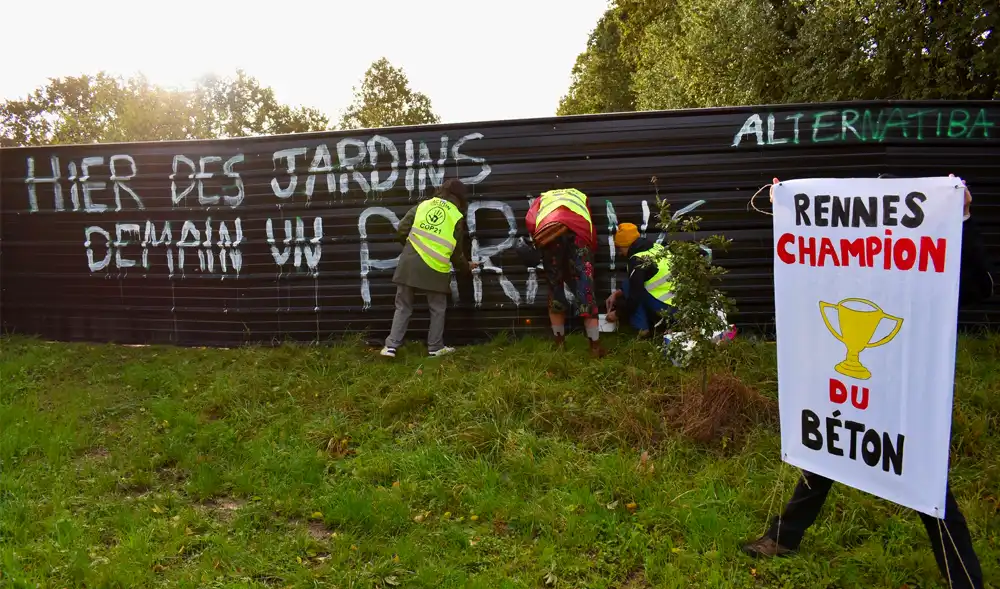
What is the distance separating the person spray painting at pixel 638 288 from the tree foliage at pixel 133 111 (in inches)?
1116

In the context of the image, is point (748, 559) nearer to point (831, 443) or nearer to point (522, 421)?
point (831, 443)

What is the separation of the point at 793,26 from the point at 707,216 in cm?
744

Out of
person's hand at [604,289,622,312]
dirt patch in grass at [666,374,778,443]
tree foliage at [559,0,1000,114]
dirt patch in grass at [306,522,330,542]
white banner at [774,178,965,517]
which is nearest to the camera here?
white banner at [774,178,965,517]

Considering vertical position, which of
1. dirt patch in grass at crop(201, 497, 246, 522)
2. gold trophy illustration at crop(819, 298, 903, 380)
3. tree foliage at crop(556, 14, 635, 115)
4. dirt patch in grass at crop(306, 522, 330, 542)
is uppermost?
tree foliage at crop(556, 14, 635, 115)

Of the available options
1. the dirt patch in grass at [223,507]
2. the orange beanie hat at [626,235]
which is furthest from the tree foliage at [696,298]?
the dirt patch in grass at [223,507]

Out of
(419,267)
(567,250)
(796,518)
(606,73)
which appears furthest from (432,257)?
(606,73)

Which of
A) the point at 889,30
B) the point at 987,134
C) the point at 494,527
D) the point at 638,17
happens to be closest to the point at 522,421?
the point at 494,527

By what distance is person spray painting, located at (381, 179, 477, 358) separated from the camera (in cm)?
646

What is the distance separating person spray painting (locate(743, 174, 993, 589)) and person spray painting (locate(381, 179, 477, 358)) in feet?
12.1

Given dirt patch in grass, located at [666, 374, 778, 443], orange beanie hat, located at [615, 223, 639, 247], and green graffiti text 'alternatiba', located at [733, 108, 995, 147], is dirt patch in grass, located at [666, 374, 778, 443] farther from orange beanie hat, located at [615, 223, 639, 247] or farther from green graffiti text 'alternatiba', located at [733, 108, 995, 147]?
green graffiti text 'alternatiba', located at [733, 108, 995, 147]

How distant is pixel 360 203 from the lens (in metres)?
7.24

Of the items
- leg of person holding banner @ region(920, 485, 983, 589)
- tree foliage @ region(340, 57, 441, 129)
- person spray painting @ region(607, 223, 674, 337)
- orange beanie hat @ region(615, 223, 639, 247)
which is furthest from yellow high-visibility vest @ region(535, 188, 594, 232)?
tree foliage @ region(340, 57, 441, 129)

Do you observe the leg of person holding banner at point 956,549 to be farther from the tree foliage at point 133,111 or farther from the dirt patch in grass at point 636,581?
the tree foliage at point 133,111

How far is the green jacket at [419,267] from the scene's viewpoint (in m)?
6.48
